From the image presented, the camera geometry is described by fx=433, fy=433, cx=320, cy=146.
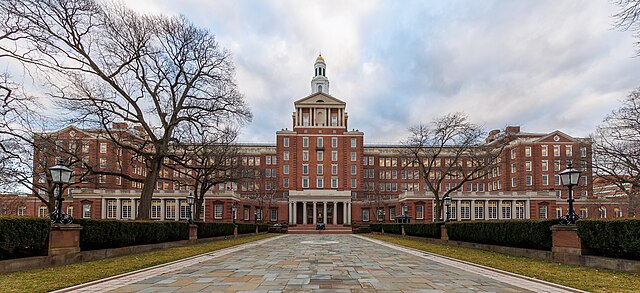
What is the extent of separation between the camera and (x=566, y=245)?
47.9ft

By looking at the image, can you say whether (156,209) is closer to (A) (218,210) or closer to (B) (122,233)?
(A) (218,210)

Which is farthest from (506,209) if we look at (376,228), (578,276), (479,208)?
(578,276)

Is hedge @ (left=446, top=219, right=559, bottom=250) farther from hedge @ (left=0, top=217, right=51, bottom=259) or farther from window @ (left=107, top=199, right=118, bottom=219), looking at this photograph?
window @ (left=107, top=199, right=118, bottom=219)

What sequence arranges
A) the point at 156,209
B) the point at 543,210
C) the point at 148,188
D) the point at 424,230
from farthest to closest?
the point at 156,209 < the point at 543,210 < the point at 424,230 < the point at 148,188

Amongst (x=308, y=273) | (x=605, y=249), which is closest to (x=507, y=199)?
(x=605, y=249)

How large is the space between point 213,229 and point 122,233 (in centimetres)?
1464

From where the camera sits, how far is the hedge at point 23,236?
11570mm

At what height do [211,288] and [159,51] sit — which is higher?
[159,51]

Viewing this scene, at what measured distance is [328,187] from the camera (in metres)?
77.8

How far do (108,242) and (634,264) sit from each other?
58.3ft

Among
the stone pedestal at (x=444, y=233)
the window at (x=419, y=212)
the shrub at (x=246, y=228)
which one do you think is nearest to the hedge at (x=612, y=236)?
the stone pedestal at (x=444, y=233)

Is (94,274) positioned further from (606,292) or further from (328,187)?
(328,187)

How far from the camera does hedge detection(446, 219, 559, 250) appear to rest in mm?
16047

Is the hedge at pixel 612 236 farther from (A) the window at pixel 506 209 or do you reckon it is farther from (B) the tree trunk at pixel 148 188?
(A) the window at pixel 506 209
